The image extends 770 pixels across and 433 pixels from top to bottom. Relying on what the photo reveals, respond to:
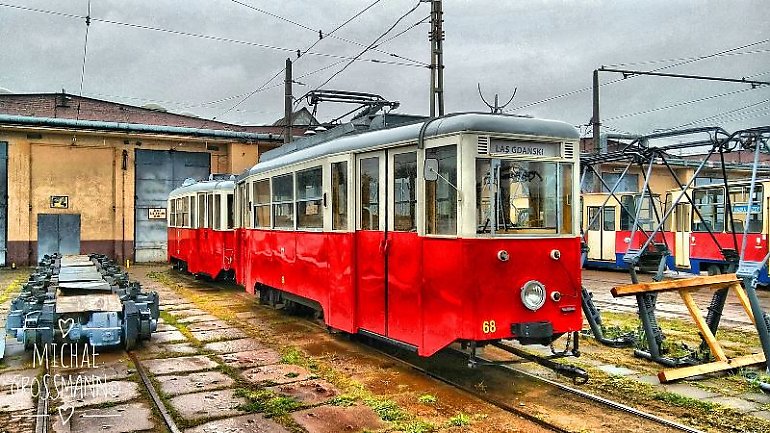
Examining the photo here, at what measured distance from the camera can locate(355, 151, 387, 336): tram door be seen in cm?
771

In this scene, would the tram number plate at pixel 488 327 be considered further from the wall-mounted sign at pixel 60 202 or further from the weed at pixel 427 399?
the wall-mounted sign at pixel 60 202

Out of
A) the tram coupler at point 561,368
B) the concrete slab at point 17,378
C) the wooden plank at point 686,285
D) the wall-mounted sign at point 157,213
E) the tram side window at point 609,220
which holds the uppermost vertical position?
the wall-mounted sign at point 157,213

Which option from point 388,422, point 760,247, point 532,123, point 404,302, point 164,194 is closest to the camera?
point 388,422

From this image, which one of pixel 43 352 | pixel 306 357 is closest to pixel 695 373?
pixel 306 357

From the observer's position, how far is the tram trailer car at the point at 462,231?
258 inches

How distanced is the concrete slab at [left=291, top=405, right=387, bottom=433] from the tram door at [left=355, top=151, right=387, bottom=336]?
156 cm

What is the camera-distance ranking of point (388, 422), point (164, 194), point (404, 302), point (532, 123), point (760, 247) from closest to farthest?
point (388, 422), point (532, 123), point (404, 302), point (760, 247), point (164, 194)

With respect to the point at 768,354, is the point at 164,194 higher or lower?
higher

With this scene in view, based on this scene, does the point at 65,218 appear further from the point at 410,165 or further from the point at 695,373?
the point at 695,373

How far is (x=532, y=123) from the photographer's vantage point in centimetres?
688

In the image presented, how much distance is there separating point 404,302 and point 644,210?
1831 centimetres

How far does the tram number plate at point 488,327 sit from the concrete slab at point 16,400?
441 centimetres

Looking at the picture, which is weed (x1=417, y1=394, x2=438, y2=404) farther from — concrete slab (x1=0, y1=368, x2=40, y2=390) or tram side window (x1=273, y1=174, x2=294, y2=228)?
concrete slab (x1=0, y1=368, x2=40, y2=390)

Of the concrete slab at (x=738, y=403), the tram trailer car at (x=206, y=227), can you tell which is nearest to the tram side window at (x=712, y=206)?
the tram trailer car at (x=206, y=227)
